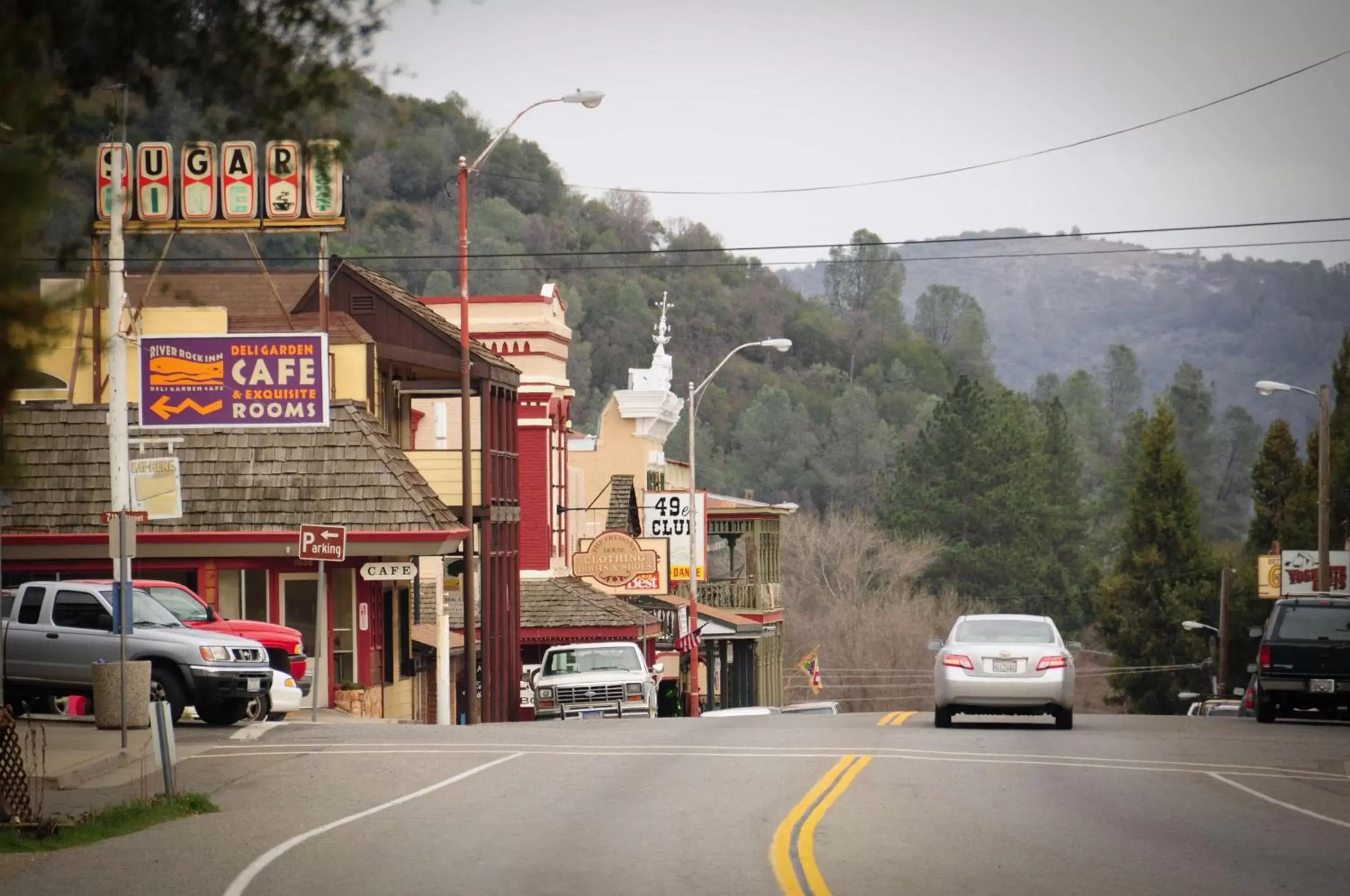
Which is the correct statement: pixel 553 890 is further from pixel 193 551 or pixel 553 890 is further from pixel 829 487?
pixel 829 487

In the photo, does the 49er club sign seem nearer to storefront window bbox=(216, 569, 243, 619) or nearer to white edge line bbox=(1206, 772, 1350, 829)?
storefront window bbox=(216, 569, 243, 619)

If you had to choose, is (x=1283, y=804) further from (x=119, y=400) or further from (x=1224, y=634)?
(x=1224, y=634)

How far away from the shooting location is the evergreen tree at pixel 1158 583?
268 ft

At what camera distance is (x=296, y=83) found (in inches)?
456

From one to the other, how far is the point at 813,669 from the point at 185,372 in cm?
4501

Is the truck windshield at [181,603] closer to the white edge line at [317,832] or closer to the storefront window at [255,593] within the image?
the storefront window at [255,593]

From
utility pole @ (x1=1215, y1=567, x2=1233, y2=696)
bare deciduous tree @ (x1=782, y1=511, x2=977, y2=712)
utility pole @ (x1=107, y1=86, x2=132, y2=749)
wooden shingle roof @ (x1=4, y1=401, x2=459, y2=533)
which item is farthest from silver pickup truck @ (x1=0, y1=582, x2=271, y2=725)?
bare deciduous tree @ (x1=782, y1=511, x2=977, y2=712)

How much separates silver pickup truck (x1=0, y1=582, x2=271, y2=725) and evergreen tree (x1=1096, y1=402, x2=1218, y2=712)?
2364 inches

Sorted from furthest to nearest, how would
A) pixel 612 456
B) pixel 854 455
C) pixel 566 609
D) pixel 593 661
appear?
pixel 854 455 → pixel 612 456 → pixel 566 609 → pixel 593 661

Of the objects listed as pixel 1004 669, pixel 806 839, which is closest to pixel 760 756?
pixel 1004 669

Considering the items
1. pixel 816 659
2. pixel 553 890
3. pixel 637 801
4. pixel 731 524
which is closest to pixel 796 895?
pixel 553 890

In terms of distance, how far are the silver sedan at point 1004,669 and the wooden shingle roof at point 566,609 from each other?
20.4m

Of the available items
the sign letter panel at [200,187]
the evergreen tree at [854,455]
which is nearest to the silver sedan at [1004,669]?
the sign letter panel at [200,187]

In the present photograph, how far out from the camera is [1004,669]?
84.1 feet
